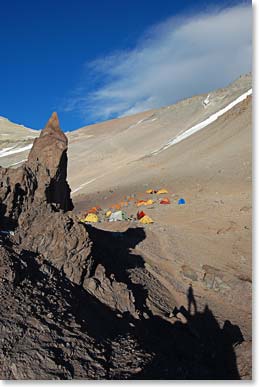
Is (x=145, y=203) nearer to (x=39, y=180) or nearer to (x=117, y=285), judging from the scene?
(x=39, y=180)

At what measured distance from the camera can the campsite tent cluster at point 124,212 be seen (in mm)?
13720

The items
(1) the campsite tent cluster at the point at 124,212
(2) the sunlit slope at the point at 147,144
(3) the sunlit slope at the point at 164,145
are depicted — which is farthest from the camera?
(2) the sunlit slope at the point at 147,144

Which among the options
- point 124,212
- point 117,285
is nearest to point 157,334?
point 117,285

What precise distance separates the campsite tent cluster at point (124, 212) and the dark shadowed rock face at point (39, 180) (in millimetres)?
4999

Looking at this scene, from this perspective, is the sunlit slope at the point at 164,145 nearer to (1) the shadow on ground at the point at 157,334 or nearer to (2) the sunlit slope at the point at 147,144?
(2) the sunlit slope at the point at 147,144

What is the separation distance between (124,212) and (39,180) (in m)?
8.57

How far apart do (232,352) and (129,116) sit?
5226cm

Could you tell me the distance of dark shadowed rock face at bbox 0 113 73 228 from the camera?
242 inches

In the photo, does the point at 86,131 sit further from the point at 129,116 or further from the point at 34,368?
the point at 34,368

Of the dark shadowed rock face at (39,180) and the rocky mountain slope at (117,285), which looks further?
the dark shadowed rock face at (39,180)

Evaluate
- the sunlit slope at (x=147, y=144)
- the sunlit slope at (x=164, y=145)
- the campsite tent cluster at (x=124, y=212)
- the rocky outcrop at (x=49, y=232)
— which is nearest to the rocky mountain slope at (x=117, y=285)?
the rocky outcrop at (x=49, y=232)

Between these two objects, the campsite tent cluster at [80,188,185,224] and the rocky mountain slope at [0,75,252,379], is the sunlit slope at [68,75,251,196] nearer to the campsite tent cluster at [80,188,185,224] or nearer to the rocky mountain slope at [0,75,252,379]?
the campsite tent cluster at [80,188,185,224]

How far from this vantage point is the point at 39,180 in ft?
23.0

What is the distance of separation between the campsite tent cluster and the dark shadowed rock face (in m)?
5.00
